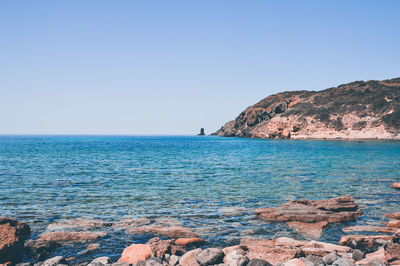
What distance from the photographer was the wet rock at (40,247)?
32.7 ft

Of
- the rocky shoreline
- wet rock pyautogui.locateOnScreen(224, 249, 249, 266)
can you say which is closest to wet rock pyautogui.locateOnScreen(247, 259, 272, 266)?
the rocky shoreline

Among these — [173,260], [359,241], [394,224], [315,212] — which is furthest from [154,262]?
[394,224]

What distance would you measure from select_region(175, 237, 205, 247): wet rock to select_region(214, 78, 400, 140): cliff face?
116950mm

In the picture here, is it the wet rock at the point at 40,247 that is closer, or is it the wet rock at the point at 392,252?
the wet rock at the point at 392,252

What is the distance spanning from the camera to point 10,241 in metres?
9.76

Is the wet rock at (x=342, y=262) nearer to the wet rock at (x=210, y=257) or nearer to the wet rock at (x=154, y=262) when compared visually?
the wet rock at (x=210, y=257)

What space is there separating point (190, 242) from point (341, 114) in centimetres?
13347

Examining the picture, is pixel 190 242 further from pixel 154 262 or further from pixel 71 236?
pixel 71 236

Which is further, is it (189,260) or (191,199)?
(191,199)

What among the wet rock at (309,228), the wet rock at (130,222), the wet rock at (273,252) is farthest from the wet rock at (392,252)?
the wet rock at (130,222)

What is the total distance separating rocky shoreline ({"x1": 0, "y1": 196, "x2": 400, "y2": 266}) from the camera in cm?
877

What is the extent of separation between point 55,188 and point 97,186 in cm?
289

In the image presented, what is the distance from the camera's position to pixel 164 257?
9312 millimetres

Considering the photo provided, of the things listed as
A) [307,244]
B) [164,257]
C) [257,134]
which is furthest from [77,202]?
[257,134]
